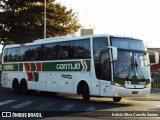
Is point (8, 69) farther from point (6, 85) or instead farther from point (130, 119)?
point (130, 119)

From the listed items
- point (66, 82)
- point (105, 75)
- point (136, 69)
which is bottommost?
point (66, 82)

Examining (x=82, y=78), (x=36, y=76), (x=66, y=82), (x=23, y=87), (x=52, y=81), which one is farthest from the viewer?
(x=23, y=87)

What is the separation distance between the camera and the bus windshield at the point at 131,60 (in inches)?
773

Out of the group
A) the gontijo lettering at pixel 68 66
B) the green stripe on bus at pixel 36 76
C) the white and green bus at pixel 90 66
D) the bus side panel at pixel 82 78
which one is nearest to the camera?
the white and green bus at pixel 90 66

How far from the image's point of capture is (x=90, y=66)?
2091 cm

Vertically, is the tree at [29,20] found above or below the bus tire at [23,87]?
above

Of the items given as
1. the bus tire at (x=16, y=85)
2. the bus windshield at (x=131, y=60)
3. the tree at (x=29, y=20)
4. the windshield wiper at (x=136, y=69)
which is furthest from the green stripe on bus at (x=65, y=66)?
the tree at (x=29, y=20)

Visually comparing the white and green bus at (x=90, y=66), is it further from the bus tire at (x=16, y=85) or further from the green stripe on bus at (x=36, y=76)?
the bus tire at (x=16, y=85)

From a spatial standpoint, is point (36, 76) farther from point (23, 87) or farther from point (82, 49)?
point (82, 49)

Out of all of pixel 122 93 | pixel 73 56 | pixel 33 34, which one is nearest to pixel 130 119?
pixel 122 93

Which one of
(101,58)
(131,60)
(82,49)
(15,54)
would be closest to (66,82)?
(82,49)

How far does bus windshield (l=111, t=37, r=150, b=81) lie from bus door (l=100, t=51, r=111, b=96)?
0.39m

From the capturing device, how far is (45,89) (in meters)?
25.3

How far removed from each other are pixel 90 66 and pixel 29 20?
21.2 m
